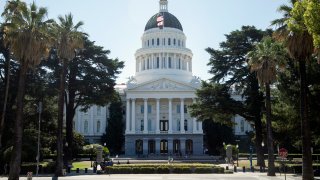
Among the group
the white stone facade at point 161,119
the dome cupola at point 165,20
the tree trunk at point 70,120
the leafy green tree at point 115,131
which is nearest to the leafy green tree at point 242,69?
the tree trunk at point 70,120

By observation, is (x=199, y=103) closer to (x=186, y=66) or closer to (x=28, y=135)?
(x=28, y=135)

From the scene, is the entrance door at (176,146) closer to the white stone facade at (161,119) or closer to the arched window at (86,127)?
the white stone facade at (161,119)

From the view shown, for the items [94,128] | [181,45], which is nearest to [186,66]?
[181,45]

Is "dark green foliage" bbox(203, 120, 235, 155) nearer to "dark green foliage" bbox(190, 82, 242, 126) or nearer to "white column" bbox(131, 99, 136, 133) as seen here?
"white column" bbox(131, 99, 136, 133)

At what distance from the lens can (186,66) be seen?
107 metres

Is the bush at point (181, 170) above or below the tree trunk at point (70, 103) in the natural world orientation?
below

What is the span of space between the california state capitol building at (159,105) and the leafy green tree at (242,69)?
3805cm

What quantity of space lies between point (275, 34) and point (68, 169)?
986 inches

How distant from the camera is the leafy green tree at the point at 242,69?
48.0 m

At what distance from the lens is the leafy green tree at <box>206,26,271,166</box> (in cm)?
4797

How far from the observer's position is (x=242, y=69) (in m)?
49.0

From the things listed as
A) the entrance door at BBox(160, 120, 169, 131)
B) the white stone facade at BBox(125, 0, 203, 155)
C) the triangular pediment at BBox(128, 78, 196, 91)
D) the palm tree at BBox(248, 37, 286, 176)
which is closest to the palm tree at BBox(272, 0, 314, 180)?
the palm tree at BBox(248, 37, 286, 176)

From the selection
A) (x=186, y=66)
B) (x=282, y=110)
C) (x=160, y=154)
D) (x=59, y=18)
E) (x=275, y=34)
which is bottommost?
(x=160, y=154)

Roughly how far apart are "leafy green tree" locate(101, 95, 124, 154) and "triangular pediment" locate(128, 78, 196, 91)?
6.19 metres
